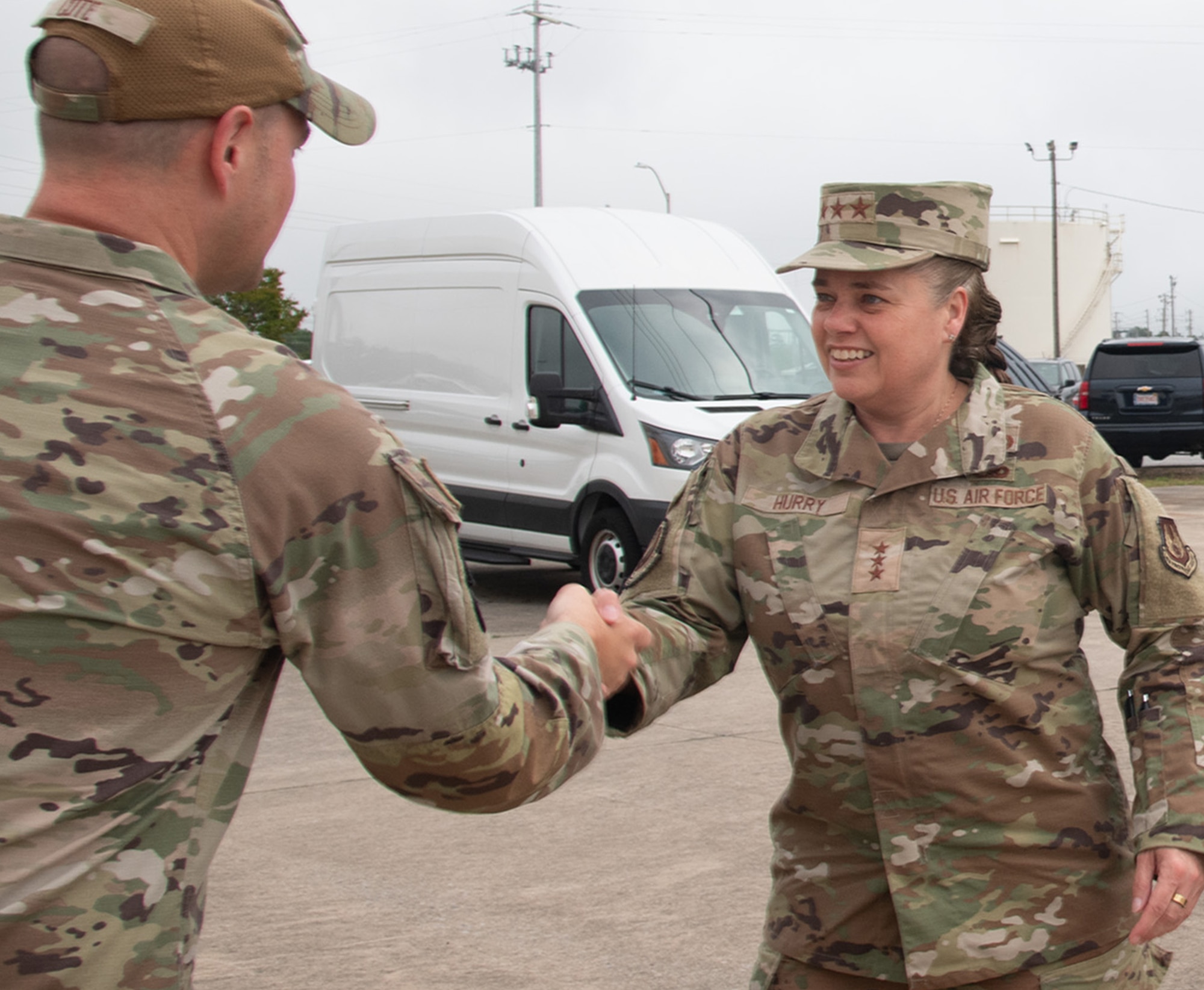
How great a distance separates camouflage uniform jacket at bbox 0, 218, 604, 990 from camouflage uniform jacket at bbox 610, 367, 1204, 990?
921 mm

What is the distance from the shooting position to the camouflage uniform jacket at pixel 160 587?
1411 millimetres

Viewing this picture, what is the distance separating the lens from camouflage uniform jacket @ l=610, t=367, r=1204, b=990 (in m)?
2.40

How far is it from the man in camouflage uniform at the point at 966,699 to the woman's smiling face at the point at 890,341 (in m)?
0.08

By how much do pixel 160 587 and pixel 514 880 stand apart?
12.1 feet

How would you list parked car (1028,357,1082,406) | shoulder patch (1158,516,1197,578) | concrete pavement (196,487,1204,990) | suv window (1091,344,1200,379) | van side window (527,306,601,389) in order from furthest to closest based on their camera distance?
parked car (1028,357,1082,406)
suv window (1091,344,1200,379)
van side window (527,306,601,389)
concrete pavement (196,487,1204,990)
shoulder patch (1158,516,1197,578)

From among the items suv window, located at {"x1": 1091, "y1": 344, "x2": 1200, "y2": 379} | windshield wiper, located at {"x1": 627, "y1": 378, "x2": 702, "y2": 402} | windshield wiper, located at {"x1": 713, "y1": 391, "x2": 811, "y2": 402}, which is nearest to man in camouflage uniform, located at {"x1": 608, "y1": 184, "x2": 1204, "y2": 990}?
windshield wiper, located at {"x1": 627, "y1": 378, "x2": 702, "y2": 402}

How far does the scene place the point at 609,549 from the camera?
394 inches

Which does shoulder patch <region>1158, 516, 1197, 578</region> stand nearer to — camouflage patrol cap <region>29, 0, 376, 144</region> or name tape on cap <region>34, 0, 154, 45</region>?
camouflage patrol cap <region>29, 0, 376, 144</region>

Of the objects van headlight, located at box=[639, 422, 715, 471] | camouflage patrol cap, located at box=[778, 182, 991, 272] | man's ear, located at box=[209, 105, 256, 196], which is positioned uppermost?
man's ear, located at box=[209, 105, 256, 196]

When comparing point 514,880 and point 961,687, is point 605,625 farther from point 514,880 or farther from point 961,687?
point 514,880

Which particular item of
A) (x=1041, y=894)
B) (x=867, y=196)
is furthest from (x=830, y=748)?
(x=867, y=196)

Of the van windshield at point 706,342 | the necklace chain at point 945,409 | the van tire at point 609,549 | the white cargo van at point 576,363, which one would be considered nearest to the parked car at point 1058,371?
the van windshield at point 706,342

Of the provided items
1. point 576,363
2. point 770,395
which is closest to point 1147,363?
point 770,395

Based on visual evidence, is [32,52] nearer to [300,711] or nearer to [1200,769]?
[1200,769]
